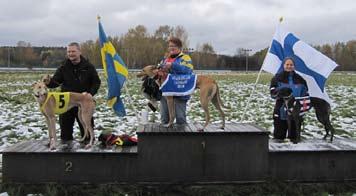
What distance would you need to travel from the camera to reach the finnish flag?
729 centimetres

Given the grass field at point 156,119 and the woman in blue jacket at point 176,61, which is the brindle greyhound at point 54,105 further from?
the woman in blue jacket at point 176,61

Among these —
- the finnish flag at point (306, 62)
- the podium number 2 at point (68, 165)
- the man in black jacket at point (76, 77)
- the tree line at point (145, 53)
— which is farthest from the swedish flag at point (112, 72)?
the tree line at point (145, 53)

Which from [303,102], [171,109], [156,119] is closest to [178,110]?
[171,109]

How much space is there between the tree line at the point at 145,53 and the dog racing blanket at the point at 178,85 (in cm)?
5028

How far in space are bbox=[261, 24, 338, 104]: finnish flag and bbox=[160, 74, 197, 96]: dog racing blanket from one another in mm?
1885

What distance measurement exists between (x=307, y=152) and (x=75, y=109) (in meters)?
4.01

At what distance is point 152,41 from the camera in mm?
75812

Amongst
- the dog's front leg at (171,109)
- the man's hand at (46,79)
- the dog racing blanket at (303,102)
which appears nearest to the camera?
the man's hand at (46,79)

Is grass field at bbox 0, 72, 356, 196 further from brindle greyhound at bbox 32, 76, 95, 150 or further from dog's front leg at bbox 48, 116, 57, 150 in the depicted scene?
brindle greyhound at bbox 32, 76, 95, 150

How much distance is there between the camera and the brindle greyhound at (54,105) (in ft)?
19.9

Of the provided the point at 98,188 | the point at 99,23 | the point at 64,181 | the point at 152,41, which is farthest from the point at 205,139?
the point at 152,41

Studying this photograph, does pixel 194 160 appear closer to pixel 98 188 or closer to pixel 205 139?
pixel 205 139

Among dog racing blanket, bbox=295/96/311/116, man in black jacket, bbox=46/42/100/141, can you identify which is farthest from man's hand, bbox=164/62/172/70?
dog racing blanket, bbox=295/96/311/116

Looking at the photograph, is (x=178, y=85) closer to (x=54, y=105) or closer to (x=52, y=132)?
(x=54, y=105)
